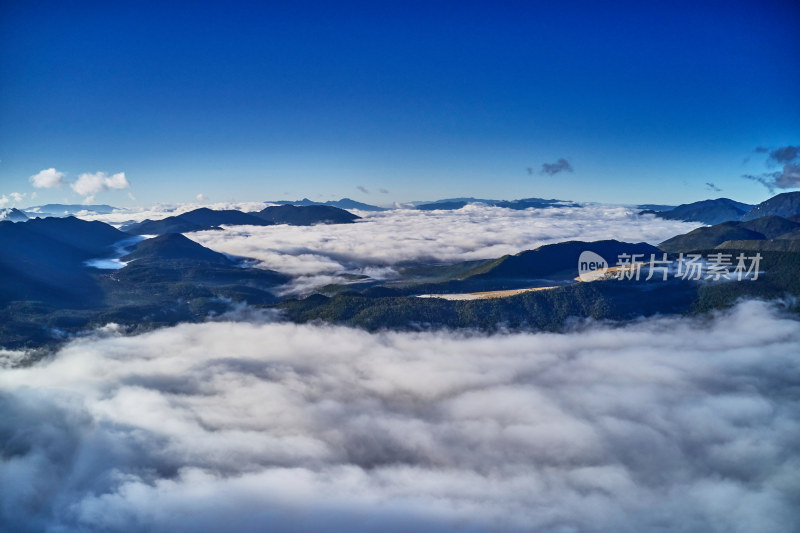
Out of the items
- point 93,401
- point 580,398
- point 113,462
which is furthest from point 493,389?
point 93,401

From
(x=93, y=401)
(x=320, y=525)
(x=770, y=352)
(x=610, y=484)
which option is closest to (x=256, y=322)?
(x=93, y=401)

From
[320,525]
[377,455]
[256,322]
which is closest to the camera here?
[320,525]

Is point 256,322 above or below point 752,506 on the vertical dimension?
above

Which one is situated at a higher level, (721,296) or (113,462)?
(721,296)

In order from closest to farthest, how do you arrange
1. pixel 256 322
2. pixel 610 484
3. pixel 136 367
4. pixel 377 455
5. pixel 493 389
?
pixel 610 484
pixel 377 455
pixel 493 389
pixel 136 367
pixel 256 322

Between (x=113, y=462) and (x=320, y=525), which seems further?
(x=113, y=462)

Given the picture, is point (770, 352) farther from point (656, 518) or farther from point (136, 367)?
point (136, 367)

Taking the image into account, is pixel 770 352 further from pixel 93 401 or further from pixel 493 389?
pixel 93 401

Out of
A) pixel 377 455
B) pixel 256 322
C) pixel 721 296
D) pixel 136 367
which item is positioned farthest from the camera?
pixel 256 322

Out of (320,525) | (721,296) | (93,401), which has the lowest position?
(320,525)

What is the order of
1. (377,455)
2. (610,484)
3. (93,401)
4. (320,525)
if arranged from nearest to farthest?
(320,525) < (610,484) < (377,455) < (93,401)
